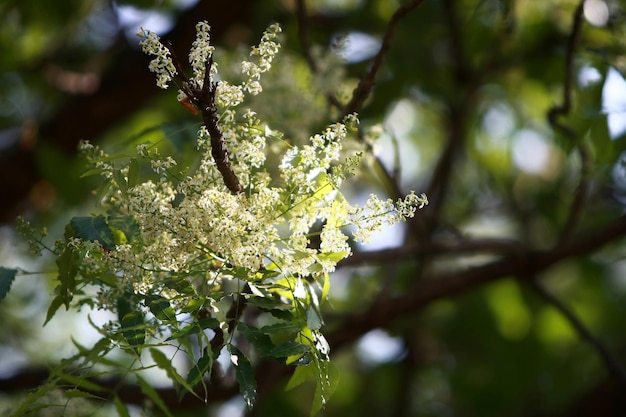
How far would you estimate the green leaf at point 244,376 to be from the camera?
1463mm

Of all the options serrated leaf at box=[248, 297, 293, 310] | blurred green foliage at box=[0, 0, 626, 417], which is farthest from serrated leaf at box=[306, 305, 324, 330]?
blurred green foliage at box=[0, 0, 626, 417]

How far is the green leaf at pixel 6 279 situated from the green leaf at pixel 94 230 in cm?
29

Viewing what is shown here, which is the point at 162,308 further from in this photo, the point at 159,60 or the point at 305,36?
the point at 305,36

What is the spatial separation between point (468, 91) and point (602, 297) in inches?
61.0

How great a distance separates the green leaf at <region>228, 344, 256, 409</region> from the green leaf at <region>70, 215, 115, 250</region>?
30 cm

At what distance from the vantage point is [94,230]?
1.48m

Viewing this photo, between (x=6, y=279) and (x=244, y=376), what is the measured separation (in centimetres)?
59

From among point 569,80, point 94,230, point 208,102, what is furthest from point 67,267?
point 569,80

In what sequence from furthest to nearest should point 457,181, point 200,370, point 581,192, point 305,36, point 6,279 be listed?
point 457,181
point 581,192
point 305,36
point 6,279
point 200,370

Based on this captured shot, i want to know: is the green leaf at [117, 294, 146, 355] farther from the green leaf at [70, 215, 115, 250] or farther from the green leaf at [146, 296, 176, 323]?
the green leaf at [70, 215, 115, 250]

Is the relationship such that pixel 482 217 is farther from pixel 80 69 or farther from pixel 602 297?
pixel 80 69

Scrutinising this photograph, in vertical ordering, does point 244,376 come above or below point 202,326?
below

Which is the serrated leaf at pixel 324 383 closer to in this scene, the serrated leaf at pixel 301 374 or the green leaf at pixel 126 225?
the serrated leaf at pixel 301 374

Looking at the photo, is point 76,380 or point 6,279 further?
point 6,279
